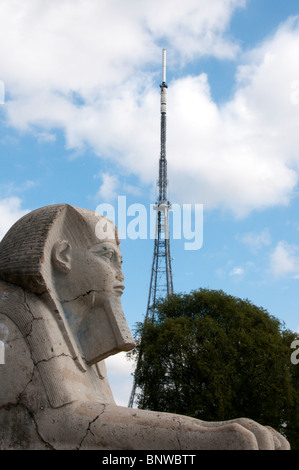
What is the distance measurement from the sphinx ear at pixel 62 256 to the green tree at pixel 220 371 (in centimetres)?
1251

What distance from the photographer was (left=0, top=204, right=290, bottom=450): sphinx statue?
4371mm

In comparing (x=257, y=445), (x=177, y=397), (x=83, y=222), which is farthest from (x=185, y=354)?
(x=257, y=445)

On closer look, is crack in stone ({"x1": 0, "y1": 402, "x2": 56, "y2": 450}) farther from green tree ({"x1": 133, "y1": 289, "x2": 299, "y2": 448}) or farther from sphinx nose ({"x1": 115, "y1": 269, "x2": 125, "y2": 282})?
green tree ({"x1": 133, "y1": 289, "x2": 299, "y2": 448})

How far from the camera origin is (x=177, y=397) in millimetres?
17938

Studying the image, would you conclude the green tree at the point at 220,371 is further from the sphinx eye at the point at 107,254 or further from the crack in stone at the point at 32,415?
the crack in stone at the point at 32,415

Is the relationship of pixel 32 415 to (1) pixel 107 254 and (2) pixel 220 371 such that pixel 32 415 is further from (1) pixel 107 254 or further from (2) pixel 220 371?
(2) pixel 220 371

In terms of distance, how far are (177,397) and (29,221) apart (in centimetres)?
1349

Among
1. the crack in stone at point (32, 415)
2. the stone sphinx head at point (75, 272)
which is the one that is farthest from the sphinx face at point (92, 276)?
the crack in stone at point (32, 415)

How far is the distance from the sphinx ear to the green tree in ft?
41.0

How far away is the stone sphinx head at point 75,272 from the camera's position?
17.7ft

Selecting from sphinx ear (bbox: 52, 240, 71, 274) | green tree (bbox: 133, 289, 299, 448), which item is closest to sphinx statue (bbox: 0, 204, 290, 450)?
sphinx ear (bbox: 52, 240, 71, 274)

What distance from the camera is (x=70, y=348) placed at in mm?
5297

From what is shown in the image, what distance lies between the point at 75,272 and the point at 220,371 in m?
12.8

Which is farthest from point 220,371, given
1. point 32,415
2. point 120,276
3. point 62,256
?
point 32,415
